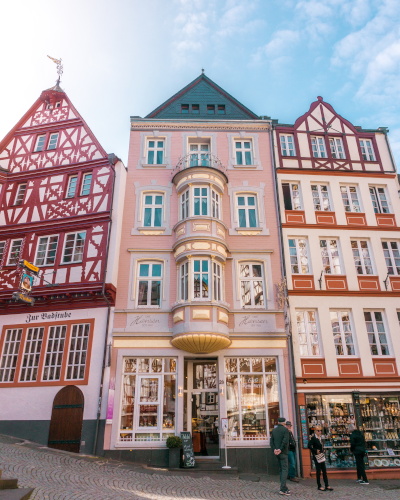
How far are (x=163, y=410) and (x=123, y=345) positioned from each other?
2.97 m

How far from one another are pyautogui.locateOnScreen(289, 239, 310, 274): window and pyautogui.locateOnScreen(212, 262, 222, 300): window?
3406 millimetres

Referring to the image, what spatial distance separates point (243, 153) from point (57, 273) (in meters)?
10.9

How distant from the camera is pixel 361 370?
50.6ft

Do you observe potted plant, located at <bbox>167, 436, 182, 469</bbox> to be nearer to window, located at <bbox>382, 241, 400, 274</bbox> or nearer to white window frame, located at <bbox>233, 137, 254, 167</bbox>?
window, located at <bbox>382, 241, 400, 274</bbox>

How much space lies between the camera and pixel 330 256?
1756 centimetres

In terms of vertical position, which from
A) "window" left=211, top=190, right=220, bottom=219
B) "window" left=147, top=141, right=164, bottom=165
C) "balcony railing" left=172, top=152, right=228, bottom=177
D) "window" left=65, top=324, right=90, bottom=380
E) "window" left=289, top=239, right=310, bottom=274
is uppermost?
"window" left=147, top=141, right=164, bottom=165

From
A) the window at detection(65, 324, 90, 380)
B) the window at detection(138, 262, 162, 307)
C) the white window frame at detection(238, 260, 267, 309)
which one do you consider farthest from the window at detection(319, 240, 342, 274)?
the window at detection(65, 324, 90, 380)

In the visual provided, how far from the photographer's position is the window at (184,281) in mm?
15753

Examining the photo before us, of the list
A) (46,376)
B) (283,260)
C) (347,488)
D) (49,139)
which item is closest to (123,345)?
(46,376)

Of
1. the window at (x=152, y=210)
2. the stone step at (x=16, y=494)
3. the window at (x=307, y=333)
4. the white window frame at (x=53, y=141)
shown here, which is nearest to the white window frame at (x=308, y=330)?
the window at (x=307, y=333)

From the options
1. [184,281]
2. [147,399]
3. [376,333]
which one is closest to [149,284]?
[184,281]

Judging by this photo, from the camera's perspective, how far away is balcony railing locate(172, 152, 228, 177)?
18.9 meters

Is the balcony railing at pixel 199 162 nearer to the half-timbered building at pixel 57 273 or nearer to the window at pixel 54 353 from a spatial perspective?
the half-timbered building at pixel 57 273

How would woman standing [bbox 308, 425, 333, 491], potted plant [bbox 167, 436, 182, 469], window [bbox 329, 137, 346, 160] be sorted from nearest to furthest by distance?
woman standing [bbox 308, 425, 333, 491], potted plant [bbox 167, 436, 182, 469], window [bbox 329, 137, 346, 160]
